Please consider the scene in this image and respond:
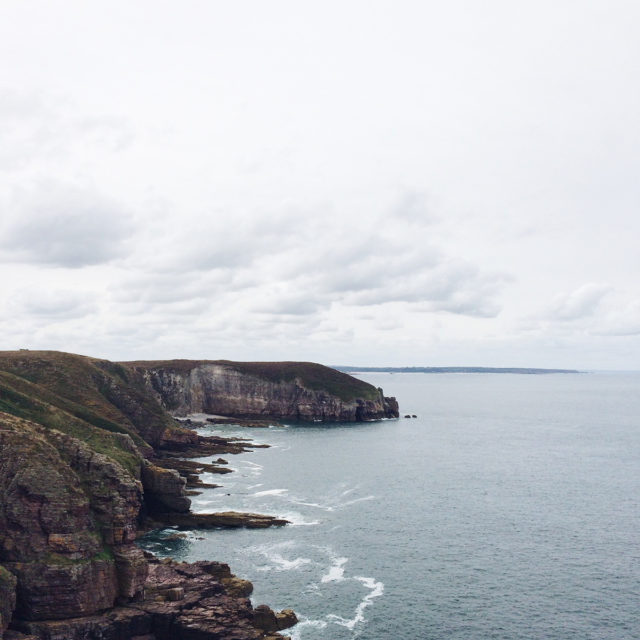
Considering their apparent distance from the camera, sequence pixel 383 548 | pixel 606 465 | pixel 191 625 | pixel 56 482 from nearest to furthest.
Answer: pixel 191 625 < pixel 56 482 < pixel 383 548 < pixel 606 465

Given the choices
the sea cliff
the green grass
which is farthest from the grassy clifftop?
the sea cliff

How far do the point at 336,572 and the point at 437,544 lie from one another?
59.3 ft

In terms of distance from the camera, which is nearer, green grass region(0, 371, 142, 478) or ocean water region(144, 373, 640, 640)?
ocean water region(144, 373, 640, 640)

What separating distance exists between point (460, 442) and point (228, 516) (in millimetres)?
102833

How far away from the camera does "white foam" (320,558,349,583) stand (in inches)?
2712

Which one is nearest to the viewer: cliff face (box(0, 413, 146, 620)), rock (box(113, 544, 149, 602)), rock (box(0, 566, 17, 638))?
rock (box(0, 566, 17, 638))

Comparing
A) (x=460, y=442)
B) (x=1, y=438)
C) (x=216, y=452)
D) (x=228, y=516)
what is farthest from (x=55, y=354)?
(x=460, y=442)

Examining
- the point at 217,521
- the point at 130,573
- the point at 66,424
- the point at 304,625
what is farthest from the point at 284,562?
the point at 66,424

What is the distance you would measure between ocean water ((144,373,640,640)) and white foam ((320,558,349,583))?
31 cm

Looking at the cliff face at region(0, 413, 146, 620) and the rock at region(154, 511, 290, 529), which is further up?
the cliff face at region(0, 413, 146, 620)

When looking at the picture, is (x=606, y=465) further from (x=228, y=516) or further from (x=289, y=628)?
(x=289, y=628)

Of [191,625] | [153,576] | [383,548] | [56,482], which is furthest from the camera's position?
[383,548]

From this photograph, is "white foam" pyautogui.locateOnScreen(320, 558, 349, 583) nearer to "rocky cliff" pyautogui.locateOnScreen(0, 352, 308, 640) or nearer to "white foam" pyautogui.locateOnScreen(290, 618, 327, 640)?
"white foam" pyautogui.locateOnScreen(290, 618, 327, 640)

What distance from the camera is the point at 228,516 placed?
90.0 meters
